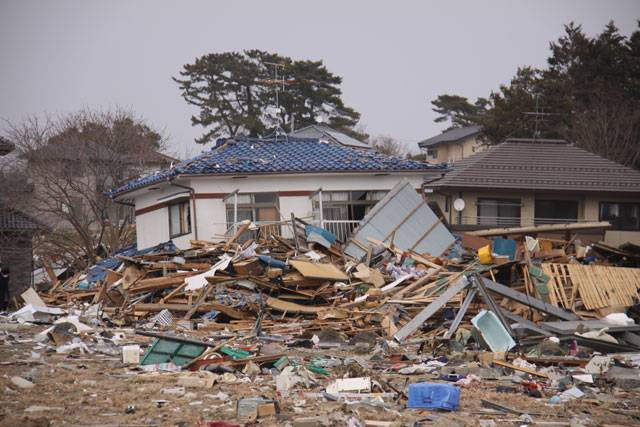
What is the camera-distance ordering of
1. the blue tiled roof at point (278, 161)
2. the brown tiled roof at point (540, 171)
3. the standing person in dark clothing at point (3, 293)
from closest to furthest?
the standing person in dark clothing at point (3, 293)
the blue tiled roof at point (278, 161)
the brown tiled roof at point (540, 171)

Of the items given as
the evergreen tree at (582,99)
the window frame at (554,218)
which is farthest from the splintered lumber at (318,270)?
the evergreen tree at (582,99)

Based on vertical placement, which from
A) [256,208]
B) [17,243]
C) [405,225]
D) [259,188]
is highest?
[259,188]

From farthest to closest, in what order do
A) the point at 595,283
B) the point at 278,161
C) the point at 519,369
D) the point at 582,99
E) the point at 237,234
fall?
1. the point at 582,99
2. the point at 278,161
3. the point at 237,234
4. the point at 595,283
5. the point at 519,369

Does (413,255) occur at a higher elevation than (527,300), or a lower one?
higher

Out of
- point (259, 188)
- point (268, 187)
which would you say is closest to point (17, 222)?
point (259, 188)

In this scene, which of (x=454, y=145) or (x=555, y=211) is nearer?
(x=555, y=211)

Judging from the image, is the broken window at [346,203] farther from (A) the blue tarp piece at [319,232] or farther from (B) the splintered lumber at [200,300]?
(B) the splintered lumber at [200,300]

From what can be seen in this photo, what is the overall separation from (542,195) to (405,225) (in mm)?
11696

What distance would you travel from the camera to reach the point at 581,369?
9.25 meters

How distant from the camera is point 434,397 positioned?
7.02 m

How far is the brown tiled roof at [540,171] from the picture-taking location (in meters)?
26.8

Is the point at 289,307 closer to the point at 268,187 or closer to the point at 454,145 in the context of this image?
the point at 268,187

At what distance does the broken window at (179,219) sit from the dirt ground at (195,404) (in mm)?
11437

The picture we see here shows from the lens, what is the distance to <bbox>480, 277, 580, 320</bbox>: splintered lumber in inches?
457
